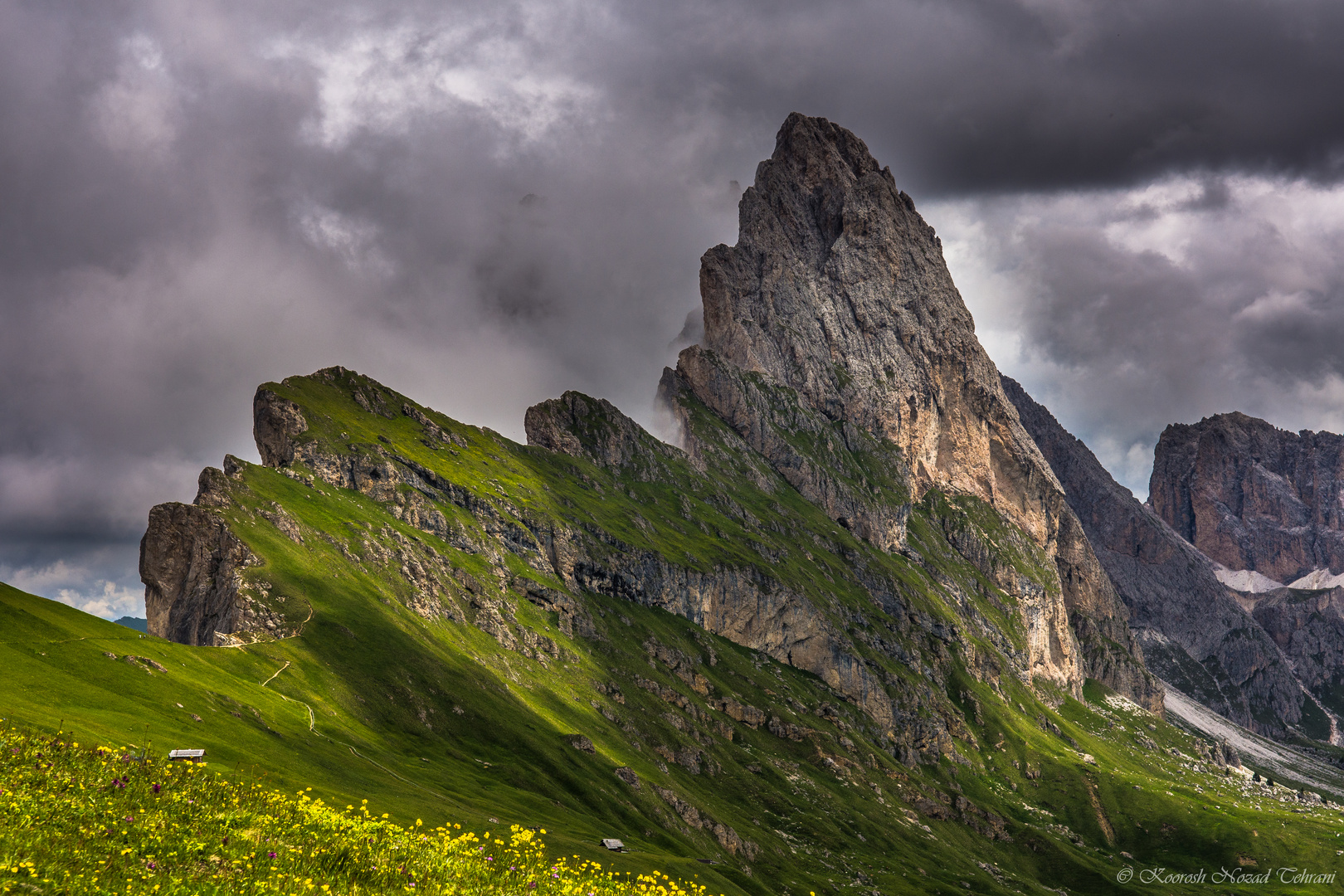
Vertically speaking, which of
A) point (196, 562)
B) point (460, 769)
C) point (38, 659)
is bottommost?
point (460, 769)

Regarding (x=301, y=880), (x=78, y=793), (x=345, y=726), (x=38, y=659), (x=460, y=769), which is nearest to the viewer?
(x=301, y=880)

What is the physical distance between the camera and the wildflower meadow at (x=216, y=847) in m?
21.9

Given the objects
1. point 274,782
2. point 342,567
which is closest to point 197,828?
point 274,782

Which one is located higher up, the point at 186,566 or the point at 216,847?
the point at 186,566

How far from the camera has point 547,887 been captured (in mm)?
24922

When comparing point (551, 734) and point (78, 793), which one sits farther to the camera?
point (551, 734)

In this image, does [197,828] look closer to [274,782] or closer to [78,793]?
[78,793]

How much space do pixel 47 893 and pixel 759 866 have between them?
639ft

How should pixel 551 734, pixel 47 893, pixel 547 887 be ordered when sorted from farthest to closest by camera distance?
pixel 551 734 < pixel 547 887 < pixel 47 893

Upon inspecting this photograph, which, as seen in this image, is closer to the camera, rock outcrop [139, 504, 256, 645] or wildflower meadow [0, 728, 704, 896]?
wildflower meadow [0, 728, 704, 896]

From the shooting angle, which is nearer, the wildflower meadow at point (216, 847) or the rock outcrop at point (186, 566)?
the wildflower meadow at point (216, 847)

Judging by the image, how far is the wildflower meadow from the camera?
71.8 feet

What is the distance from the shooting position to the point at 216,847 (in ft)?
79.8

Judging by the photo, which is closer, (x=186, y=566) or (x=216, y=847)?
(x=216, y=847)
